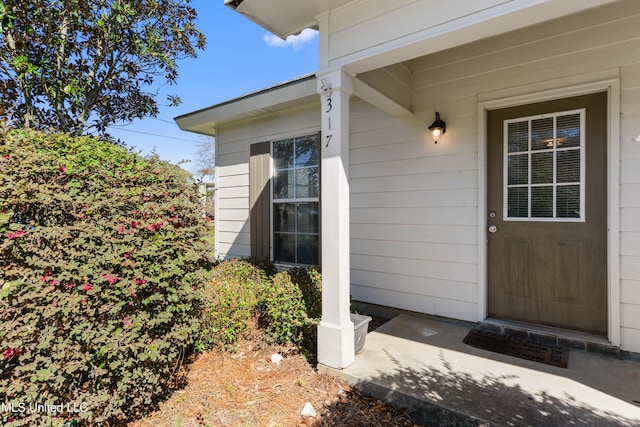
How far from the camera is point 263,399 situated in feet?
7.16

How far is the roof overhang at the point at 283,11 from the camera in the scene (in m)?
2.33

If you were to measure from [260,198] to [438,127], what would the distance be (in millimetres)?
2584

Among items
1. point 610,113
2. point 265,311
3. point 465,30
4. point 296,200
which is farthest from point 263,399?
point 610,113

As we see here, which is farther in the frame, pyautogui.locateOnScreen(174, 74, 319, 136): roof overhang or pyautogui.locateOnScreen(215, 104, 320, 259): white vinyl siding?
pyautogui.locateOnScreen(215, 104, 320, 259): white vinyl siding

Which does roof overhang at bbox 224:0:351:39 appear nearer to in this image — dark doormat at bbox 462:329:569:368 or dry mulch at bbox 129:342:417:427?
dry mulch at bbox 129:342:417:427

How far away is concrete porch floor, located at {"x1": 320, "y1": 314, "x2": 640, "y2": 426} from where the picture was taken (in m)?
A: 1.77

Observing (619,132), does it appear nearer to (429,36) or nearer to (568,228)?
(568,228)

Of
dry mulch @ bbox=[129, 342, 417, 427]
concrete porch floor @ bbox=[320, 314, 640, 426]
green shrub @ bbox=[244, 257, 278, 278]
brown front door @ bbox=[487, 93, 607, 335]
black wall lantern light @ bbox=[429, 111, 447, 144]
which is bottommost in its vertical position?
dry mulch @ bbox=[129, 342, 417, 427]

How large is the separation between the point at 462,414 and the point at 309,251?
2697mm

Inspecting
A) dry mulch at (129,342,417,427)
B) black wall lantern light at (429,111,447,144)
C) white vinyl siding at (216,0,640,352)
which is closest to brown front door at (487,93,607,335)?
white vinyl siding at (216,0,640,352)

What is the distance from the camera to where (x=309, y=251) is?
422 cm

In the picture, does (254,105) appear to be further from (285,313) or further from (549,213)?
(549,213)

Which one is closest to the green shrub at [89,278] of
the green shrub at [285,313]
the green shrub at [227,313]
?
the green shrub at [227,313]

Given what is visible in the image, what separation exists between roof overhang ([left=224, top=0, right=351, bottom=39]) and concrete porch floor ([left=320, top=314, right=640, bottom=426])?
2.71 metres
